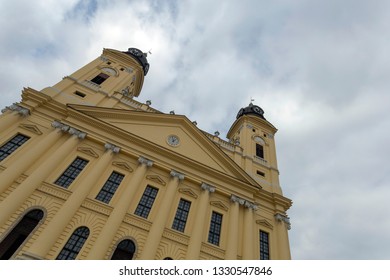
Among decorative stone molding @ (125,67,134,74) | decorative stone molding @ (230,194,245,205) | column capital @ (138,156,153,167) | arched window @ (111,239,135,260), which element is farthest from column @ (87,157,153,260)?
decorative stone molding @ (125,67,134,74)

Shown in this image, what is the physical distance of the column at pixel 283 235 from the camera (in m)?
17.9

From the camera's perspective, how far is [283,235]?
746 inches

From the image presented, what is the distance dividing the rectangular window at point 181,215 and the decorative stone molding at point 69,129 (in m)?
8.47

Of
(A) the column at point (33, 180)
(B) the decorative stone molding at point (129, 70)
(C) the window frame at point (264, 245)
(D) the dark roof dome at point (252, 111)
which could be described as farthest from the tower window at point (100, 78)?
(C) the window frame at point (264, 245)

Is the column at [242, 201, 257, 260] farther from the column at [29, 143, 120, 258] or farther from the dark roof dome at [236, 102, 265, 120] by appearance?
the dark roof dome at [236, 102, 265, 120]

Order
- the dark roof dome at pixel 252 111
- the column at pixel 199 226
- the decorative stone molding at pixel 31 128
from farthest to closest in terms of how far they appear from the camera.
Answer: the dark roof dome at pixel 252 111 → the decorative stone molding at pixel 31 128 → the column at pixel 199 226

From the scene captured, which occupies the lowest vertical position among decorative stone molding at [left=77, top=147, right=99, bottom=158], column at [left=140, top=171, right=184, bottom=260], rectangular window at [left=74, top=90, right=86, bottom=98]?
column at [left=140, top=171, right=184, bottom=260]

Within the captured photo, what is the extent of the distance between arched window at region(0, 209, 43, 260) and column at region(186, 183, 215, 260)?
337 inches

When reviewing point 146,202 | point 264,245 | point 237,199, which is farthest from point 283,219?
point 146,202

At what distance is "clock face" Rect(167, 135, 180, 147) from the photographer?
2127 cm

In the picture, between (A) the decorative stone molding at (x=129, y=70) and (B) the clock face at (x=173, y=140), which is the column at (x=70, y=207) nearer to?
(B) the clock face at (x=173, y=140)

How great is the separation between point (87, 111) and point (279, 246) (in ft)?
56.1
